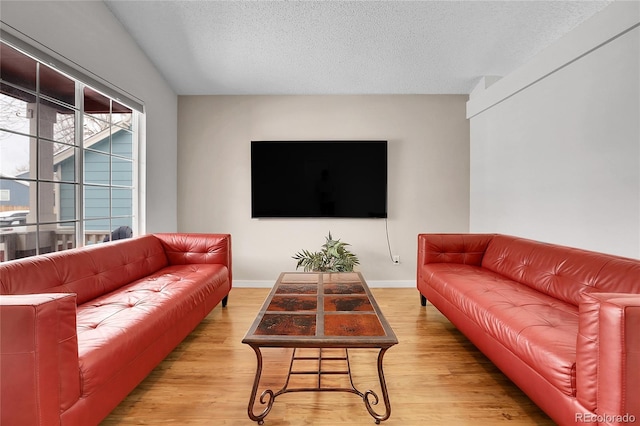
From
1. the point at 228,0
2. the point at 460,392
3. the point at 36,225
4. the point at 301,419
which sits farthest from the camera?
the point at 228,0

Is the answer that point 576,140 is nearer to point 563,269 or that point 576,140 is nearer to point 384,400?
point 563,269

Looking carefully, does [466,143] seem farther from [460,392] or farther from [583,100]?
[460,392]

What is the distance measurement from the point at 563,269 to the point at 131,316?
2741 millimetres

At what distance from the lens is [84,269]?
2.04m

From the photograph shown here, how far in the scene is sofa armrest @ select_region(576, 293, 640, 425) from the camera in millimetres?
1065

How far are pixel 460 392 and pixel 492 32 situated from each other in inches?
120

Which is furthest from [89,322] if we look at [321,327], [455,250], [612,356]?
[455,250]

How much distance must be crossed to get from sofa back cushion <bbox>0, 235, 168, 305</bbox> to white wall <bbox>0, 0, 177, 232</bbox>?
0.86 metres

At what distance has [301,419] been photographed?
155cm

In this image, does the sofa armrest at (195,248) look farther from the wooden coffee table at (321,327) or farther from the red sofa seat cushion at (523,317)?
the red sofa seat cushion at (523,317)

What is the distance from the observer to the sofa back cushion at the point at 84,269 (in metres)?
1.63

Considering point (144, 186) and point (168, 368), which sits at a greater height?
point (144, 186)

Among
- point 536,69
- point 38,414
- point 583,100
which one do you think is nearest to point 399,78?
point 536,69

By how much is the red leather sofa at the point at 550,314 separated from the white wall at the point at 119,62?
3041 mm
